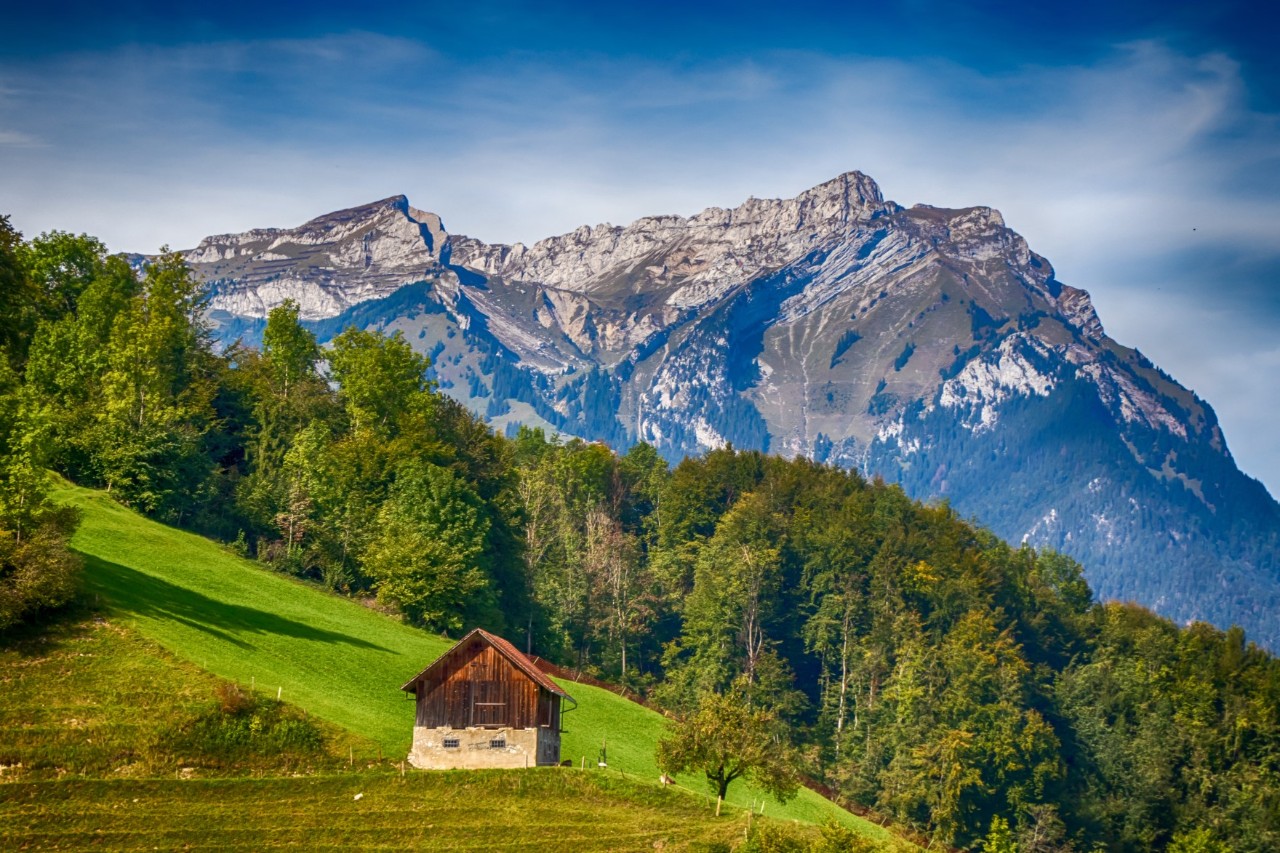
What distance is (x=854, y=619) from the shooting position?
503ft

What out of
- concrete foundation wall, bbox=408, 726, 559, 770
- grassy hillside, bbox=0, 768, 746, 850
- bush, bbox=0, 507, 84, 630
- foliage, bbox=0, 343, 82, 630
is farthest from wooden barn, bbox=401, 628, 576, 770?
foliage, bbox=0, 343, 82, 630

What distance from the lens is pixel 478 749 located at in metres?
72.8

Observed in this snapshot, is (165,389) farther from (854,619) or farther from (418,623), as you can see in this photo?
(854,619)

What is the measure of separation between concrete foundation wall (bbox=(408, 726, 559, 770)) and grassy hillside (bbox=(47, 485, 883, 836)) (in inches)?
49.3

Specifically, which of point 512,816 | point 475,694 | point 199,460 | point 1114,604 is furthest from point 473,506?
point 1114,604

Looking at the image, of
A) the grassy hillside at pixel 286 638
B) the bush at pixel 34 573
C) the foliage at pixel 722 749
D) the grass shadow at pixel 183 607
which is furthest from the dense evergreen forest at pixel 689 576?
the foliage at pixel 722 749

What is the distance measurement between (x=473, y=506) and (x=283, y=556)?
17.0 m

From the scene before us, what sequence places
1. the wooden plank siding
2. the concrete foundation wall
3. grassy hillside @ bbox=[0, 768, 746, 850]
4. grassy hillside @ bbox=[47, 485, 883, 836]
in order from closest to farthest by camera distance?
grassy hillside @ bbox=[0, 768, 746, 850], the concrete foundation wall, the wooden plank siding, grassy hillside @ bbox=[47, 485, 883, 836]

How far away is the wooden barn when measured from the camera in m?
72.3

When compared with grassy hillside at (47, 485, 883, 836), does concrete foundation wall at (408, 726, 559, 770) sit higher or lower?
lower

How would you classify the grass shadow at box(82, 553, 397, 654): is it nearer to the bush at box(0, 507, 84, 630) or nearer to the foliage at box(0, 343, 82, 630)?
the foliage at box(0, 343, 82, 630)

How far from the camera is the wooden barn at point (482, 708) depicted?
72312 millimetres

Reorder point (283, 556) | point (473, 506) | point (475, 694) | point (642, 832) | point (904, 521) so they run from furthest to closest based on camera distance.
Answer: point (904, 521), point (473, 506), point (283, 556), point (475, 694), point (642, 832)

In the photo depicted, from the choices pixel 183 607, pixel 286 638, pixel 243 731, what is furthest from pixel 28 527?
pixel 286 638
